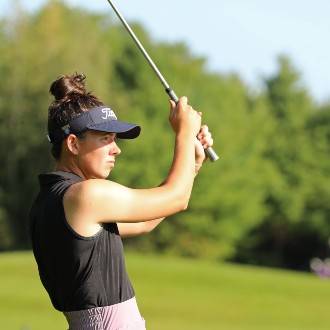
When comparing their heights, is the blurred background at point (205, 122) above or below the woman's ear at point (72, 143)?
above

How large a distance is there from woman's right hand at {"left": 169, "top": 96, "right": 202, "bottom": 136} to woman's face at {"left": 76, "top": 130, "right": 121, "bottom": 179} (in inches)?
9.8

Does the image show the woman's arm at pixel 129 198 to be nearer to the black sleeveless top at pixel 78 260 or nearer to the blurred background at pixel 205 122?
the black sleeveless top at pixel 78 260

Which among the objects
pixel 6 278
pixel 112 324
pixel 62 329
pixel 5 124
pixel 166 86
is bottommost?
pixel 112 324

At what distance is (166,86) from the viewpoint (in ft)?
15.6

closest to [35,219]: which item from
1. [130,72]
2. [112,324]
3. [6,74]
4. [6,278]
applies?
[112,324]

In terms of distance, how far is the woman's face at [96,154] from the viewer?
4.34 m

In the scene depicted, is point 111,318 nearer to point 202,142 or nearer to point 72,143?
point 72,143

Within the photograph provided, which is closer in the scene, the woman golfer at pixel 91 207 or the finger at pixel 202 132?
the woman golfer at pixel 91 207

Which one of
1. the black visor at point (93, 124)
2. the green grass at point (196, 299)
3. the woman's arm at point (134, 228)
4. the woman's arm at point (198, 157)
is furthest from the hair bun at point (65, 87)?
the green grass at point (196, 299)

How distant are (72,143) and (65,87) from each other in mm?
252

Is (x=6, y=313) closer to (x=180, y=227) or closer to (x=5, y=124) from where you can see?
(x=5, y=124)

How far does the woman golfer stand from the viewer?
4.15 metres

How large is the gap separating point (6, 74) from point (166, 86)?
2109 inches

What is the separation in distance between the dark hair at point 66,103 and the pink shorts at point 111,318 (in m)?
0.65
